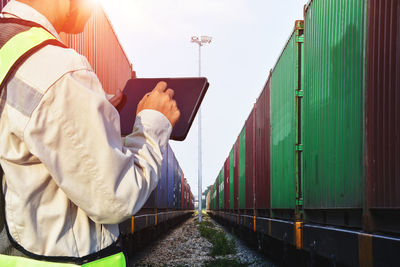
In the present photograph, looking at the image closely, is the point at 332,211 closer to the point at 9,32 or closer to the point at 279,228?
the point at 279,228

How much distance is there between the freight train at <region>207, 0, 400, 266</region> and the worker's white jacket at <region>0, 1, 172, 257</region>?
2.05m

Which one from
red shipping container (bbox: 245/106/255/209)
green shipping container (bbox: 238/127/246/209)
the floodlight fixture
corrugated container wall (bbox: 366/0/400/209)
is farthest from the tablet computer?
the floodlight fixture

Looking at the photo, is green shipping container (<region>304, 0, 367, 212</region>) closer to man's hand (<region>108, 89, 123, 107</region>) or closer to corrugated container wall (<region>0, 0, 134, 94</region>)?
corrugated container wall (<region>0, 0, 134, 94</region>)

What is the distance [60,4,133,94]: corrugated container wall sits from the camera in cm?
516

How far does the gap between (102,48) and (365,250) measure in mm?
4253

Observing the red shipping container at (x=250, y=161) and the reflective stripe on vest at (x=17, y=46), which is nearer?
the reflective stripe on vest at (x=17, y=46)

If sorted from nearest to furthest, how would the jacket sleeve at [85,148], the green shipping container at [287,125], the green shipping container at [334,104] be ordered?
1. the jacket sleeve at [85,148]
2. the green shipping container at [334,104]
3. the green shipping container at [287,125]

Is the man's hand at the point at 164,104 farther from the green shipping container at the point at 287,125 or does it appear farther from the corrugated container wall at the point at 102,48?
the green shipping container at the point at 287,125

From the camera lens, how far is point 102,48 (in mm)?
6156

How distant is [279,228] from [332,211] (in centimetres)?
197

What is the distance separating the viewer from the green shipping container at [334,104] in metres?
3.93

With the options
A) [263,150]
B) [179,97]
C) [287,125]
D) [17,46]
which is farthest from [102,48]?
[263,150]

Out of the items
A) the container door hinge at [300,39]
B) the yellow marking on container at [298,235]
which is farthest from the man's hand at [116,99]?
the container door hinge at [300,39]

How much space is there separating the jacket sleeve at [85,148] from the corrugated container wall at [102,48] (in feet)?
11.5
